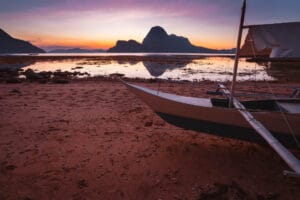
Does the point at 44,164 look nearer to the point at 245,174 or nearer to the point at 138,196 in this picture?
the point at 138,196

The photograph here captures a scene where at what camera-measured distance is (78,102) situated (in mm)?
10867

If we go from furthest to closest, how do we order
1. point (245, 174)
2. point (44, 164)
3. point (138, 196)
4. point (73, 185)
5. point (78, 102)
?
point (78, 102) → point (44, 164) → point (245, 174) → point (73, 185) → point (138, 196)

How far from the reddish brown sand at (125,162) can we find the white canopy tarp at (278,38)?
2.67 metres

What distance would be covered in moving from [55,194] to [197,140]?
4.16 m

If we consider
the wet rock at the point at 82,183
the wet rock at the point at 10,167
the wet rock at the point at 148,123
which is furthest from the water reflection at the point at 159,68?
the wet rock at the point at 82,183

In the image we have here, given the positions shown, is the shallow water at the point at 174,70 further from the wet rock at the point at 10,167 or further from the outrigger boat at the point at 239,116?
the wet rock at the point at 10,167

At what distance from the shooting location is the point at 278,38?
181 inches

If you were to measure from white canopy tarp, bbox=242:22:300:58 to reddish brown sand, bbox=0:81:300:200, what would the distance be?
267cm

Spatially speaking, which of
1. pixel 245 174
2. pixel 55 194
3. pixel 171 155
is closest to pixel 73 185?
pixel 55 194

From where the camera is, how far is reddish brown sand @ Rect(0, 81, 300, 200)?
4039 mm

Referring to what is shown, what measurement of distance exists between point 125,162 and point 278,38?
4607 millimetres

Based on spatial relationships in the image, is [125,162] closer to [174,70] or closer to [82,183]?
[82,183]

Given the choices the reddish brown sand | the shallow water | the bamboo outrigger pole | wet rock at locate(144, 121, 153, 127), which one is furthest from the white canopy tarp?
wet rock at locate(144, 121, 153, 127)

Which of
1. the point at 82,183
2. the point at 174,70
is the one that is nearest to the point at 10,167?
the point at 82,183
